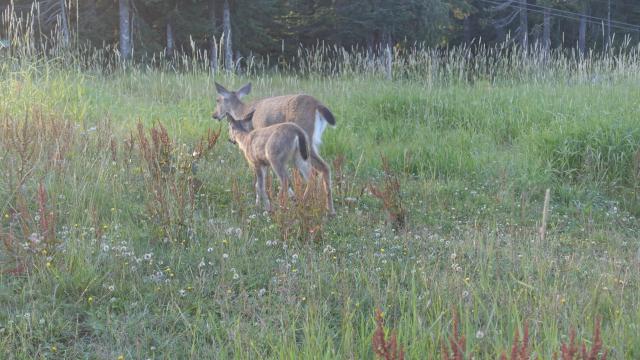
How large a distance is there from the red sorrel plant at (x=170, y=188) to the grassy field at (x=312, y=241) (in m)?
0.02

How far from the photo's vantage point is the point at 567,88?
393 inches

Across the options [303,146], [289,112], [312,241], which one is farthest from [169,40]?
[312,241]

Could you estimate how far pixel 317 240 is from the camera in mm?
4504

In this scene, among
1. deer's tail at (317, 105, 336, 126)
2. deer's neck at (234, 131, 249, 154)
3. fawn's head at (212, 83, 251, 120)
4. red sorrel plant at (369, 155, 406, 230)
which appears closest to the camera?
red sorrel plant at (369, 155, 406, 230)

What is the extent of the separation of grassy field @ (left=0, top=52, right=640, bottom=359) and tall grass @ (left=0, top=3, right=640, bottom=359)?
0.06ft

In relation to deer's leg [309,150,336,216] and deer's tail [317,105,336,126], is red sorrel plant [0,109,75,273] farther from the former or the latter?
deer's tail [317,105,336,126]

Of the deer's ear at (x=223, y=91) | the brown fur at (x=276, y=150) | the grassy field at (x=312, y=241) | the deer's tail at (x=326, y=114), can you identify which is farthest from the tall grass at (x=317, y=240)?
the deer's tail at (x=326, y=114)

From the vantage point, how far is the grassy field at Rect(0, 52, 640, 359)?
3.14 m

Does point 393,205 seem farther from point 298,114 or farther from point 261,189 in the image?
point 298,114

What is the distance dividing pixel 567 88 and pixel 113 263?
8159 millimetres

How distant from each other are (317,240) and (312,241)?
0.84 feet

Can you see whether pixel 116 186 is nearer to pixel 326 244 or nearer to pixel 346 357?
pixel 326 244

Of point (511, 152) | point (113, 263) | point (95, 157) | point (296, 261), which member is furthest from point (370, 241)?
point (511, 152)

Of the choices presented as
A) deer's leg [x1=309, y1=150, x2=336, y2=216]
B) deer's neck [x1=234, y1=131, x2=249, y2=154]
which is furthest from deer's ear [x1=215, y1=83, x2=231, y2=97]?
deer's leg [x1=309, y1=150, x2=336, y2=216]
